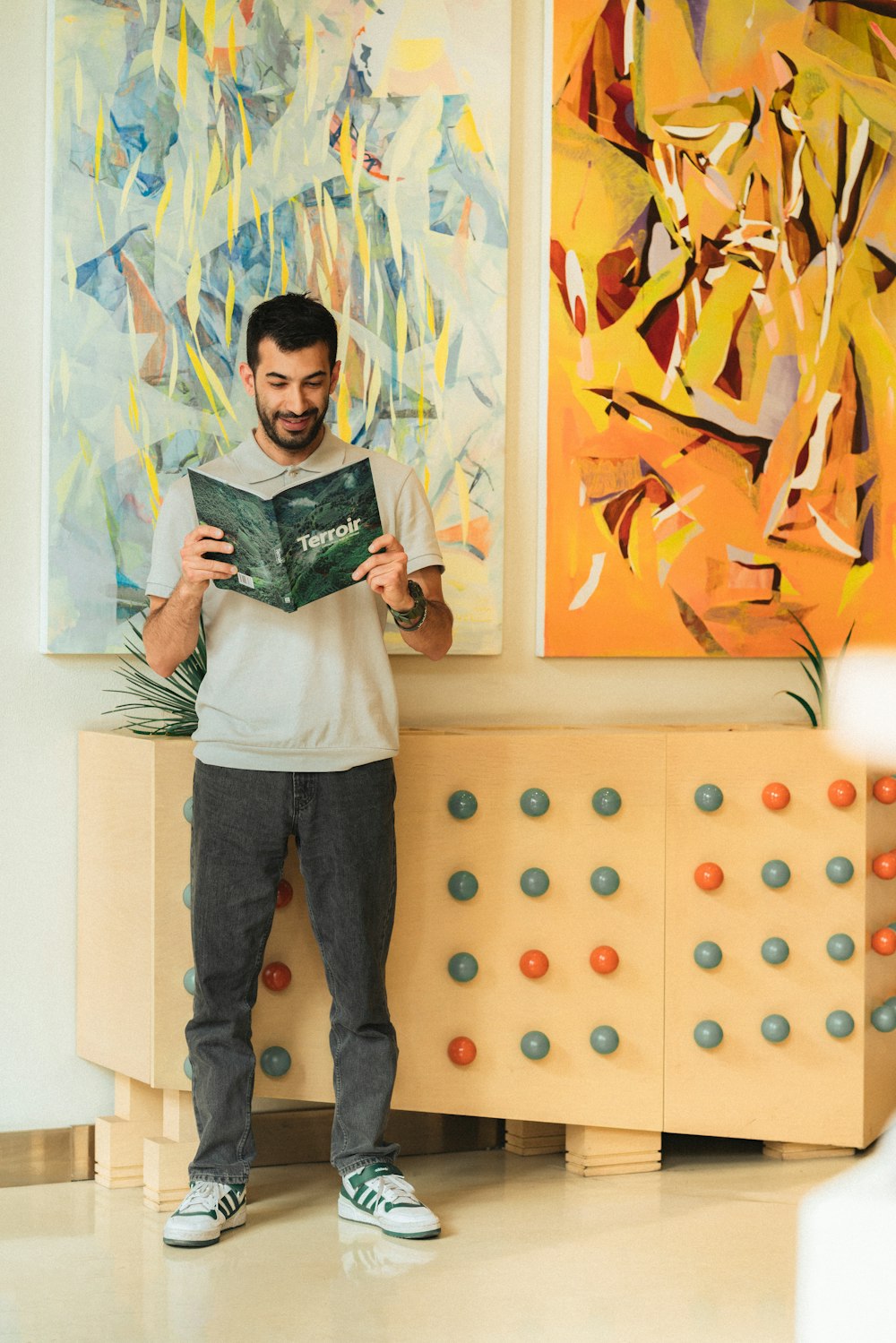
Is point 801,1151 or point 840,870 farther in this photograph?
point 801,1151

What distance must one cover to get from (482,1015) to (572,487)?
1.13 m

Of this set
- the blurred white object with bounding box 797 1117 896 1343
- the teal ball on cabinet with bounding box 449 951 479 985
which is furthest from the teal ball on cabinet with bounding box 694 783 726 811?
the blurred white object with bounding box 797 1117 896 1343

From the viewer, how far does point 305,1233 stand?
247 cm

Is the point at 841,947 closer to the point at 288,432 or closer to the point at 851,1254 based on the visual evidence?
the point at 851,1254

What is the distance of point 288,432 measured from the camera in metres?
2.36

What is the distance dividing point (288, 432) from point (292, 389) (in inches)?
2.7

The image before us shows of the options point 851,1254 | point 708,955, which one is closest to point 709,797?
point 708,955

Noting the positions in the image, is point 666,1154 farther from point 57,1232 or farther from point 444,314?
point 444,314

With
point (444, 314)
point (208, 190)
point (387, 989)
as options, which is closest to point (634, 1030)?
point (387, 989)

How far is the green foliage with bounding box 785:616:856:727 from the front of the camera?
10.3 ft

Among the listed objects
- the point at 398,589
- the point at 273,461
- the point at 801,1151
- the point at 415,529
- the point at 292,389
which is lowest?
the point at 801,1151

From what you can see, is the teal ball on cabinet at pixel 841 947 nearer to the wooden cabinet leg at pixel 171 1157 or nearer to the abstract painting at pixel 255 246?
the abstract painting at pixel 255 246

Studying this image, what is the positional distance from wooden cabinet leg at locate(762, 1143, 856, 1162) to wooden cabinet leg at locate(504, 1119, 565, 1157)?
42 centimetres

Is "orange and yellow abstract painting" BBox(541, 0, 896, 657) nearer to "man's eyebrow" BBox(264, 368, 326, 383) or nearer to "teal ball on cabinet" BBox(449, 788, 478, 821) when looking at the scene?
"teal ball on cabinet" BBox(449, 788, 478, 821)
